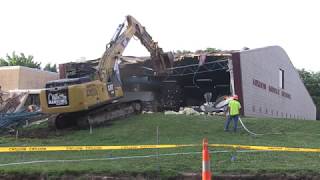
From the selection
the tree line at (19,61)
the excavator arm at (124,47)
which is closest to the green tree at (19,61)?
the tree line at (19,61)

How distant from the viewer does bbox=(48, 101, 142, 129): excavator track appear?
88.1ft

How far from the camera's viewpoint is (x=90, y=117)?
26.8m

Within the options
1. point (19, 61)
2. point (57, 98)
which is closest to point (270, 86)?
point (57, 98)

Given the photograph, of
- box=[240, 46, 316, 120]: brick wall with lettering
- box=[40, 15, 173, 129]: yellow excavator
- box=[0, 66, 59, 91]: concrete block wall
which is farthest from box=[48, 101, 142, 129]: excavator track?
box=[0, 66, 59, 91]: concrete block wall

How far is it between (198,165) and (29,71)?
4295cm

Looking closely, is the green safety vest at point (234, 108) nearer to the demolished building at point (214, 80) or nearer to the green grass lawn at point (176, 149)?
the green grass lawn at point (176, 149)

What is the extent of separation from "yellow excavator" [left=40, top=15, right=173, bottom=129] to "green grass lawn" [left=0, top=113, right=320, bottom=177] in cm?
92

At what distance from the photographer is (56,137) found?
24547mm

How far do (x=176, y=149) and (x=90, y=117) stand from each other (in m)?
9.97

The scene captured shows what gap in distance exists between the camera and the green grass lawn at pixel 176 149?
45.8 ft

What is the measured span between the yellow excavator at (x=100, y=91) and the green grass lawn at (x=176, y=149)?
925 mm

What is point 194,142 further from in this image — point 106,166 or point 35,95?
point 35,95

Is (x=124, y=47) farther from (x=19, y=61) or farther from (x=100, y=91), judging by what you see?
(x=19, y=61)

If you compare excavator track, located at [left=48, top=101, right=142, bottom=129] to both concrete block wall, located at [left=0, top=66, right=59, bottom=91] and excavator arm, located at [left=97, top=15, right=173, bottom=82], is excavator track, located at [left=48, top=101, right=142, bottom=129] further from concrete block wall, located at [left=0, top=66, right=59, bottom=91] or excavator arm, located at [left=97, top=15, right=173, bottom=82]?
concrete block wall, located at [left=0, top=66, right=59, bottom=91]
